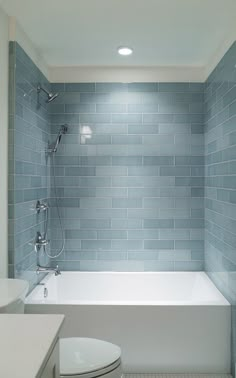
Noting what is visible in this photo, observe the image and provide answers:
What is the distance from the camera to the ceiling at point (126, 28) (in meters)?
2.41

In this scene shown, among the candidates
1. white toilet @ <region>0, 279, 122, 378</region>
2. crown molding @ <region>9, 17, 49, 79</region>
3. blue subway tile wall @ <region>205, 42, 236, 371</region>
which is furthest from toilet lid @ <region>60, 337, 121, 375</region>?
crown molding @ <region>9, 17, 49, 79</region>

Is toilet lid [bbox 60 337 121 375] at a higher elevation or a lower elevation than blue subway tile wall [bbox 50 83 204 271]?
lower

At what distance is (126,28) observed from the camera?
2746mm

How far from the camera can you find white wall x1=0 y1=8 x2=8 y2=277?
2.52m

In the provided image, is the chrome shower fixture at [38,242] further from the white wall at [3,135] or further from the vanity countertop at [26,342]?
the vanity countertop at [26,342]

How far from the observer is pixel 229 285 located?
2809mm

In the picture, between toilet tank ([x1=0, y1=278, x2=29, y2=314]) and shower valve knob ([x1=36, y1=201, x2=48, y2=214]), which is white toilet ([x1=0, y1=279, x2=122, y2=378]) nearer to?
toilet tank ([x1=0, y1=278, x2=29, y2=314])

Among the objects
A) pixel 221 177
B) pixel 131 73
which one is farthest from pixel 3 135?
pixel 221 177

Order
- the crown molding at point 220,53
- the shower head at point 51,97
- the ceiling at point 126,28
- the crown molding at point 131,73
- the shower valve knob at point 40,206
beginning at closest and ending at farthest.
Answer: the ceiling at point 126,28 → the crown molding at point 220,53 → the shower valve knob at point 40,206 → the shower head at point 51,97 → the crown molding at point 131,73

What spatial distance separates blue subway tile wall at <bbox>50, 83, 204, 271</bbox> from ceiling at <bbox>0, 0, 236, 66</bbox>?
15.4 inches

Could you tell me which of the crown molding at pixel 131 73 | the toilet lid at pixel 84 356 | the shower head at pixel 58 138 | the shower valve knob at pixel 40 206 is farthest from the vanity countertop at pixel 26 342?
the crown molding at pixel 131 73

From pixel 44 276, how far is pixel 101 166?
1.27 m

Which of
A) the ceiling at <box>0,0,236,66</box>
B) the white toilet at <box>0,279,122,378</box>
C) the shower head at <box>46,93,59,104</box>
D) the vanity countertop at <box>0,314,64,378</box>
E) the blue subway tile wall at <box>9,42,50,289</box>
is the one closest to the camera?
the vanity countertop at <box>0,314,64,378</box>

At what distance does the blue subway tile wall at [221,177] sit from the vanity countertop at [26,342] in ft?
5.91
